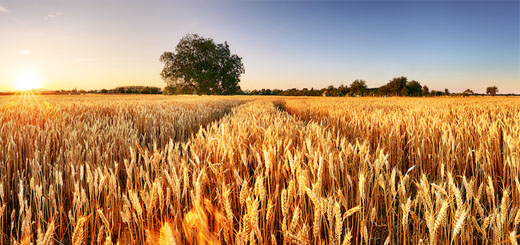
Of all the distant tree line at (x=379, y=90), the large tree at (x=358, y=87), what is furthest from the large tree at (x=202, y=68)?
the large tree at (x=358, y=87)

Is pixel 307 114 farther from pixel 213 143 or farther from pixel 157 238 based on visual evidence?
pixel 157 238

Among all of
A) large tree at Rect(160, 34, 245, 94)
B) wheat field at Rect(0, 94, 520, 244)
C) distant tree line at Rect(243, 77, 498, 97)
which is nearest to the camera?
wheat field at Rect(0, 94, 520, 244)

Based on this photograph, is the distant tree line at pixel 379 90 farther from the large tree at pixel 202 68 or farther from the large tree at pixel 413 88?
the large tree at pixel 202 68

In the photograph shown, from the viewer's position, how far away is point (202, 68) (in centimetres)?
4334

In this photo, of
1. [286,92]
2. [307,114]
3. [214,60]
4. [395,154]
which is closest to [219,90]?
[214,60]

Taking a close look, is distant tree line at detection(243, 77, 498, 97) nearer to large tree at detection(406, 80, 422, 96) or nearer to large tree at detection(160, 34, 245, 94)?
large tree at detection(406, 80, 422, 96)

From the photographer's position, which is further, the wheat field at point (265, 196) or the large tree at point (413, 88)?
the large tree at point (413, 88)

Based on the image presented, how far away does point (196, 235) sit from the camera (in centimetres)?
98

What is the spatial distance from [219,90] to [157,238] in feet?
138

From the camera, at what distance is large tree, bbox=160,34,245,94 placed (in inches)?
1602

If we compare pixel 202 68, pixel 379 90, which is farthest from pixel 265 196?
pixel 379 90

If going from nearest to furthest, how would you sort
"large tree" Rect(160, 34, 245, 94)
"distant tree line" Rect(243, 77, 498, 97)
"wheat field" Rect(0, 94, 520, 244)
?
"wheat field" Rect(0, 94, 520, 244)
"large tree" Rect(160, 34, 245, 94)
"distant tree line" Rect(243, 77, 498, 97)

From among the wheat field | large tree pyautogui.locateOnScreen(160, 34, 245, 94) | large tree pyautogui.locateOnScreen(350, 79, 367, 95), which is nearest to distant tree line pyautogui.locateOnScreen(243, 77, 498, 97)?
large tree pyautogui.locateOnScreen(350, 79, 367, 95)

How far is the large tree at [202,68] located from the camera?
133 ft
